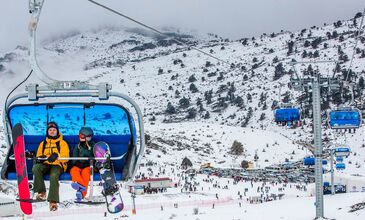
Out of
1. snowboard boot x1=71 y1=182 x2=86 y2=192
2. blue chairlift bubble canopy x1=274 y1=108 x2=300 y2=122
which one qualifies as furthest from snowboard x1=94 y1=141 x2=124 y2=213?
blue chairlift bubble canopy x1=274 y1=108 x2=300 y2=122

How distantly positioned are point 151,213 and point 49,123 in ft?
92.9

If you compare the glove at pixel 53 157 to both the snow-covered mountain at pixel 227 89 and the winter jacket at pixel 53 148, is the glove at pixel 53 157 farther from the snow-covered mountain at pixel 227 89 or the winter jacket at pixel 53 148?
the snow-covered mountain at pixel 227 89

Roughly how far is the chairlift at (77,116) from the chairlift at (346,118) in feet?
51.1

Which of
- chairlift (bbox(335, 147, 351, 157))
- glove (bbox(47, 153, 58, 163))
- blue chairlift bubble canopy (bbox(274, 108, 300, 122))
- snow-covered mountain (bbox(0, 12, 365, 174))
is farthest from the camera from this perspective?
snow-covered mountain (bbox(0, 12, 365, 174))

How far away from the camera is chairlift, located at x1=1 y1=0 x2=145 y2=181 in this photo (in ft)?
20.4

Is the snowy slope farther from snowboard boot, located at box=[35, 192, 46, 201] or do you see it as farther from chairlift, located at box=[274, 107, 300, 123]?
snowboard boot, located at box=[35, 192, 46, 201]

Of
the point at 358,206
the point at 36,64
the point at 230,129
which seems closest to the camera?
the point at 36,64

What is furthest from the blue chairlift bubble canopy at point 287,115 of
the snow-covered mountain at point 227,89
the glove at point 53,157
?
the snow-covered mountain at point 227,89

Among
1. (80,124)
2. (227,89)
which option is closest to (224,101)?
(227,89)

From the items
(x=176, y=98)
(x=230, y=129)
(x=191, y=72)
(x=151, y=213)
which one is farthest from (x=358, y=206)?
(x=191, y=72)

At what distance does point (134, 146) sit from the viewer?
7.02 meters

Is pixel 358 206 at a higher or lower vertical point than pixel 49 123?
lower

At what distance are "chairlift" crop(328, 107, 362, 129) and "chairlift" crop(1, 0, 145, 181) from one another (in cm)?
1557

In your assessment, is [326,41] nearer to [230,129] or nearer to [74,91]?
[230,129]
